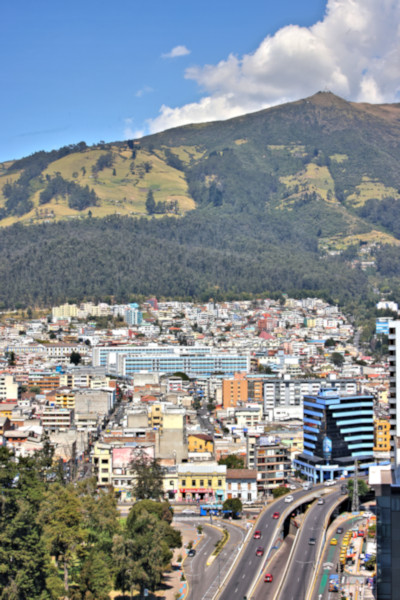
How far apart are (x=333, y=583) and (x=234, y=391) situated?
50774 millimetres

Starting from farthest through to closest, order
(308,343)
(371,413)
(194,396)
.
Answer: (308,343), (194,396), (371,413)

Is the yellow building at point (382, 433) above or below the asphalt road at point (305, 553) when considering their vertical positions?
above

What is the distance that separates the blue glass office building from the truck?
22.1 m

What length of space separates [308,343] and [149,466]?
78037 mm

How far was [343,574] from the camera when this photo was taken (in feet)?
136

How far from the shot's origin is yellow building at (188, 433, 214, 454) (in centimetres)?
6475

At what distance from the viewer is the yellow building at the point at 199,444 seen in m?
64.8

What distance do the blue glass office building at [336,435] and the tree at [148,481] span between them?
1141 centimetres

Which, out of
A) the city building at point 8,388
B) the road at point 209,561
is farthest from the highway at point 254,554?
the city building at point 8,388

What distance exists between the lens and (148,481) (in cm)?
5338

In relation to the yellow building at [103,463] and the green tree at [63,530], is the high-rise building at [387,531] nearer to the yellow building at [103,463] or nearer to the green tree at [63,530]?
the green tree at [63,530]

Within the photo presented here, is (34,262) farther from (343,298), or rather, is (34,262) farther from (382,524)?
(382,524)

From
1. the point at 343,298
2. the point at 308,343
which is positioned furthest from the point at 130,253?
the point at 308,343

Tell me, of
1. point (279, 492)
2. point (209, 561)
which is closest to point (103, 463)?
point (279, 492)
